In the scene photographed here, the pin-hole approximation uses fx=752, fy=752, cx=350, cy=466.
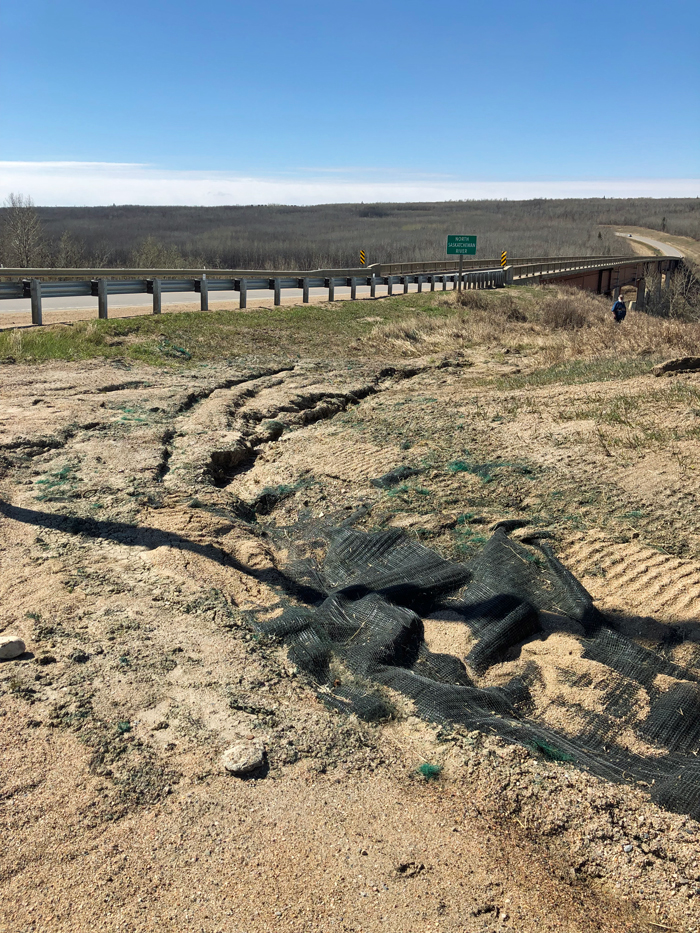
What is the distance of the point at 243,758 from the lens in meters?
3.70

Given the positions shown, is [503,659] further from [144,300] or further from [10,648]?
[144,300]

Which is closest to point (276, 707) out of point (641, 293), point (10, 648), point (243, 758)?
point (243, 758)

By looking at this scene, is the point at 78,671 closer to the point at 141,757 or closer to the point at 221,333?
the point at 141,757

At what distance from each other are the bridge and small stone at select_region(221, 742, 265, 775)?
45.8 feet

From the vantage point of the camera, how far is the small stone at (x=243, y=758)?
3652 mm

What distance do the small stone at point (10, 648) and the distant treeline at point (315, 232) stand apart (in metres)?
49.4

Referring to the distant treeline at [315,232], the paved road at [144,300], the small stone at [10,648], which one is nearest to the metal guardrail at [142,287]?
the paved road at [144,300]

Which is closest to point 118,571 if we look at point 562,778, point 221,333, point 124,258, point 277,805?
point 277,805

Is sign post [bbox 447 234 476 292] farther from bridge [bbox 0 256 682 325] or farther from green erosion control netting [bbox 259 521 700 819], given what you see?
green erosion control netting [bbox 259 521 700 819]

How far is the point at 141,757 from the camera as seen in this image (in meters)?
3.70

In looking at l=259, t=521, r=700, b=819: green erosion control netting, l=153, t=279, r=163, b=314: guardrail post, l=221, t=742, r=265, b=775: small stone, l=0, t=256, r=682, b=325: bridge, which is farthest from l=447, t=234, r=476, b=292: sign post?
l=221, t=742, r=265, b=775: small stone

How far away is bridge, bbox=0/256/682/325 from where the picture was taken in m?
17.0

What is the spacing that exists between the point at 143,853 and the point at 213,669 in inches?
57.9

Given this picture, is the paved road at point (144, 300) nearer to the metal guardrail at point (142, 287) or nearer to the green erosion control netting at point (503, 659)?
the metal guardrail at point (142, 287)
